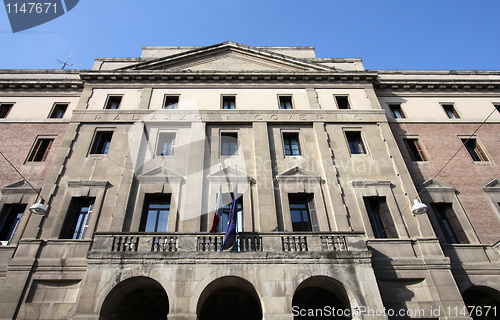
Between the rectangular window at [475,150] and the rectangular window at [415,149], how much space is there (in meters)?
3.06

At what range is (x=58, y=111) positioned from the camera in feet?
74.1

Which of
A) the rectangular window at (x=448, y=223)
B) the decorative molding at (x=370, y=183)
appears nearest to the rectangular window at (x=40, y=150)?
the decorative molding at (x=370, y=183)

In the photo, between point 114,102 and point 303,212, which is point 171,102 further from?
point 303,212

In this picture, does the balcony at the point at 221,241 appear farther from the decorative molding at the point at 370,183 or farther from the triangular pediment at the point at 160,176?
the triangular pediment at the point at 160,176

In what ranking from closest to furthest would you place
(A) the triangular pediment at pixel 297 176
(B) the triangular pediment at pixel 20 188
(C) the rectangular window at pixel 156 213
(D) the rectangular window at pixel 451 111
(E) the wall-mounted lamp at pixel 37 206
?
1. (E) the wall-mounted lamp at pixel 37 206
2. (C) the rectangular window at pixel 156 213
3. (B) the triangular pediment at pixel 20 188
4. (A) the triangular pediment at pixel 297 176
5. (D) the rectangular window at pixel 451 111

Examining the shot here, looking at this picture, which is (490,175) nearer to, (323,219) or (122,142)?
(323,219)

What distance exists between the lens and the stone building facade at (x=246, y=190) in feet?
44.5

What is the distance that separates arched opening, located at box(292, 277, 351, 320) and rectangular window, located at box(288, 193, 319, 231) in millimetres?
3208

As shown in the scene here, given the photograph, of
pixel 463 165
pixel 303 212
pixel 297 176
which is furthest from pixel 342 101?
pixel 303 212

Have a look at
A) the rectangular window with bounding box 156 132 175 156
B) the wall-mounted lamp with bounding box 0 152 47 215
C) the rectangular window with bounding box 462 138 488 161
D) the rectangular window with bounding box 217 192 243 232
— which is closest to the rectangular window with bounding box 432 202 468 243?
the rectangular window with bounding box 462 138 488 161

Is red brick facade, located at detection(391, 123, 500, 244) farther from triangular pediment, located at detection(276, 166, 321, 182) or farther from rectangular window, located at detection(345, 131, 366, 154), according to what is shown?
triangular pediment, located at detection(276, 166, 321, 182)

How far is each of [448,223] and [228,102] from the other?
637 inches

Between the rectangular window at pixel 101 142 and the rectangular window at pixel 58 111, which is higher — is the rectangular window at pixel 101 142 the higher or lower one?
the lower one

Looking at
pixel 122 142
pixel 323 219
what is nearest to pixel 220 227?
pixel 323 219
